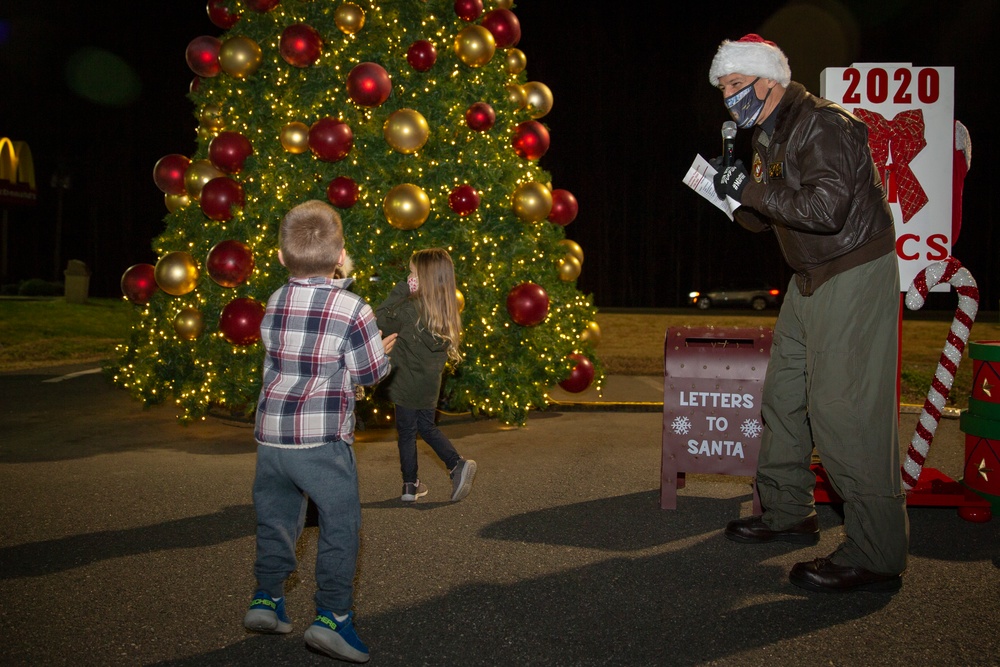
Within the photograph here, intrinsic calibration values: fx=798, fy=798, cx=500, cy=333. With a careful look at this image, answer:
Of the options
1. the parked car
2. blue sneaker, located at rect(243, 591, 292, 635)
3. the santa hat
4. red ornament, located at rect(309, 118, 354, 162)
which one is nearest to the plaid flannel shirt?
blue sneaker, located at rect(243, 591, 292, 635)

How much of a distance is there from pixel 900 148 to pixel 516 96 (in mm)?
4072

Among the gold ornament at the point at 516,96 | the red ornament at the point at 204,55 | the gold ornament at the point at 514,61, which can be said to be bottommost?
the gold ornament at the point at 516,96

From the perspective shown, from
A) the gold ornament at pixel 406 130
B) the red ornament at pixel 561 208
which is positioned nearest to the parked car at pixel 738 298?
the red ornament at pixel 561 208

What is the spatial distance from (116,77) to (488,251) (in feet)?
120

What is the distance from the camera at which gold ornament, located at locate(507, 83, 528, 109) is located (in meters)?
8.09

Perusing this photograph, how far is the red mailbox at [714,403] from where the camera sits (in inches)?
192

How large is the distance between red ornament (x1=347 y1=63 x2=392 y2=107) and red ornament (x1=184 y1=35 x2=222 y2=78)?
173 cm

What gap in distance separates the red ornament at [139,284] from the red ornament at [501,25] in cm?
412

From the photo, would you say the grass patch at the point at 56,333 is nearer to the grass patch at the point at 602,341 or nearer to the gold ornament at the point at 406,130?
the grass patch at the point at 602,341

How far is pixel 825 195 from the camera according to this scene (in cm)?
363

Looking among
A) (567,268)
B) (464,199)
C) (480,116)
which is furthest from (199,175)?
(567,268)

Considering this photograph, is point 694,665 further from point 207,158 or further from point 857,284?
point 207,158

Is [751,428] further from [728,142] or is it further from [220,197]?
[220,197]

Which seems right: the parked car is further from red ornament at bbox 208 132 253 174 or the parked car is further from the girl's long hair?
the girl's long hair
